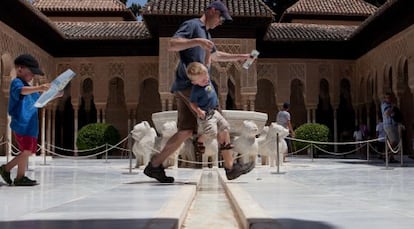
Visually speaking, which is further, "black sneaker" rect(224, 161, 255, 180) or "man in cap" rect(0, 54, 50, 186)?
"man in cap" rect(0, 54, 50, 186)

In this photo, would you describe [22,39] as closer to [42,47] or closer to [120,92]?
[42,47]

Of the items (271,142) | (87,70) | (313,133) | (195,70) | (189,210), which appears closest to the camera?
(189,210)

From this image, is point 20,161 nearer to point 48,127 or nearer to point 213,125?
point 213,125

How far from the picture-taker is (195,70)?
4.18m

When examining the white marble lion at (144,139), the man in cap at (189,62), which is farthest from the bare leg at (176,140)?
the white marble lion at (144,139)

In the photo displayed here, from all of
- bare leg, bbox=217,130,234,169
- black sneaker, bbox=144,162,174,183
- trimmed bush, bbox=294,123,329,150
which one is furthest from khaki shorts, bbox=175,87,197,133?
trimmed bush, bbox=294,123,329,150

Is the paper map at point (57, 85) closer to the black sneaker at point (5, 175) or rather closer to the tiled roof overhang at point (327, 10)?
the black sneaker at point (5, 175)

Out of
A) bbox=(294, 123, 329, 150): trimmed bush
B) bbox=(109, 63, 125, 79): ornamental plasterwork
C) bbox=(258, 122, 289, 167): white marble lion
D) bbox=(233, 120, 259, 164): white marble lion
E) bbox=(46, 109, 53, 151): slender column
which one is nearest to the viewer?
bbox=(233, 120, 259, 164): white marble lion

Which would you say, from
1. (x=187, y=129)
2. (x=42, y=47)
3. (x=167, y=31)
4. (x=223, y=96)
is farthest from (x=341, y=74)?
(x=187, y=129)

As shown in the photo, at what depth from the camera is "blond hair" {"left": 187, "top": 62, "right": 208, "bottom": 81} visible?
418 cm

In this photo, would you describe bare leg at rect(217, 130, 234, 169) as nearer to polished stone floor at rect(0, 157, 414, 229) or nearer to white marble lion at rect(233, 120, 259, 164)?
polished stone floor at rect(0, 157, 414, 229)

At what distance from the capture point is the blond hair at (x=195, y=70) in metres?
4.18

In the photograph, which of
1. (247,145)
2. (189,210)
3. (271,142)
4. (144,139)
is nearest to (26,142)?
(189,210)

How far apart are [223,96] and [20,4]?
6874 millimetres
